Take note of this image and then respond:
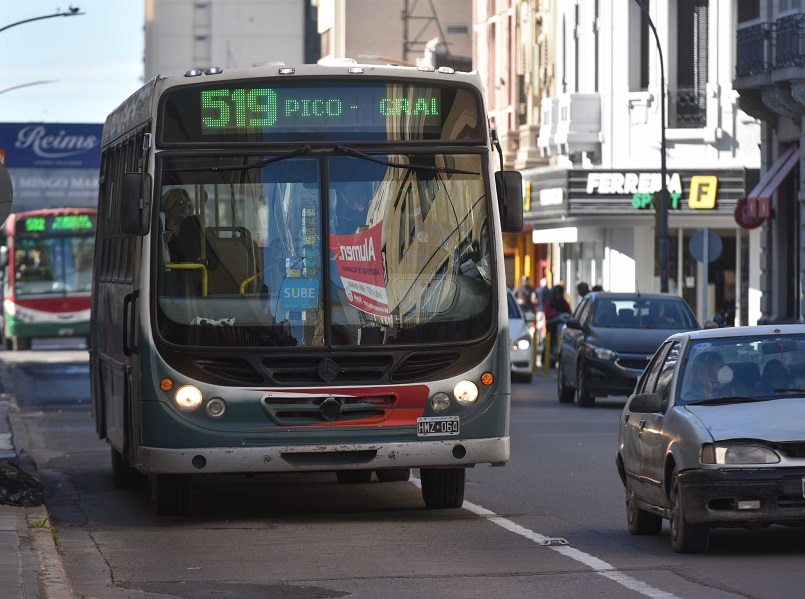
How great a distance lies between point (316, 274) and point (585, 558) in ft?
9.81

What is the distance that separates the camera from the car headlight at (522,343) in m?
33.9

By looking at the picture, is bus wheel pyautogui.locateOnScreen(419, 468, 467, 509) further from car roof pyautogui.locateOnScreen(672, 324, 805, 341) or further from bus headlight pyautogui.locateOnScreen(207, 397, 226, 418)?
car roof pyautogui.locateOnScreen(672, 324, 805, 341)

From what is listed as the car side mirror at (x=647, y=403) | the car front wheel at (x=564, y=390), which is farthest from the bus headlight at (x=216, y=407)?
the car front wheel at (x=564, y=390)

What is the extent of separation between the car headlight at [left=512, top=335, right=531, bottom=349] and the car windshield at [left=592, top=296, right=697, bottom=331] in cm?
526

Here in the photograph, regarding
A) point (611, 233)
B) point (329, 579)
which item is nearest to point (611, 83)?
point (611, 233)

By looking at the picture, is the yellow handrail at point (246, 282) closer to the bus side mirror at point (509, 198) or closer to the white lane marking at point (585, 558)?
the bus side mirror at point (509, 198)

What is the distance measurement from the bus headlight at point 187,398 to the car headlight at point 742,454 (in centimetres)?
381

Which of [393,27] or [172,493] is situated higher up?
[393,27]

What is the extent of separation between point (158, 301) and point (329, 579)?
3.26 m

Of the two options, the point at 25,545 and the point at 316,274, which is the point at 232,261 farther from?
the point at 25,545

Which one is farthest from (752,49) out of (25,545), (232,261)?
(25,545)

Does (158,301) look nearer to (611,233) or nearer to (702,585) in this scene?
(702,585)

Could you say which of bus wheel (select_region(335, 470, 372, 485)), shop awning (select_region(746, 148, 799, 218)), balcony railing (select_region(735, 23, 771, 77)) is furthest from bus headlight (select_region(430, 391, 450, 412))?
shop awning (select_region(746, 148, 799, 218))

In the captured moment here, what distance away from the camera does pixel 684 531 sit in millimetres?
10984
